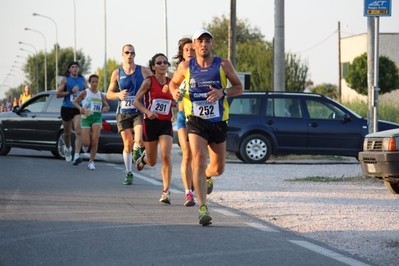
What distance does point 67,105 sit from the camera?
1997cm

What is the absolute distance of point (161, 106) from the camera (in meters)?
12.3

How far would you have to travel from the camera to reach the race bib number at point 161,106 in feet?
40.2

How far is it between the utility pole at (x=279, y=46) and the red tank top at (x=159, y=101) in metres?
13.7

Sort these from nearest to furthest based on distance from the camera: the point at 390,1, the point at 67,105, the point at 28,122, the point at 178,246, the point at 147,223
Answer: the point at 178,246
the point at 147,223
the point at 390,1
the point at 67,105
the point at 28,122

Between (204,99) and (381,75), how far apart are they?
64943 millimetres

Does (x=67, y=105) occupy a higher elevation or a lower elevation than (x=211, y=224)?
higher

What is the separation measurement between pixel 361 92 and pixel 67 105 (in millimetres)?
55713

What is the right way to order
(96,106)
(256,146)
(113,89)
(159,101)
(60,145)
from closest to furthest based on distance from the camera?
(159,101), (113,89), (96,106), (256,146), (60,145)

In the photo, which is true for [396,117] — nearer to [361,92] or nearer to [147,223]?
[147,223]

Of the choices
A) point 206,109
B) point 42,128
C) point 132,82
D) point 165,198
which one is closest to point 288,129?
point 42,128

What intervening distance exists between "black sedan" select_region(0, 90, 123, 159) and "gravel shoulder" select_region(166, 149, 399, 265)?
1820 mm

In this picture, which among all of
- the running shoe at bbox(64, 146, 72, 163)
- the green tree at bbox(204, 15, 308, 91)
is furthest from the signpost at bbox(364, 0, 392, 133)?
the green tree at bbox(204, 15, 308, 91)

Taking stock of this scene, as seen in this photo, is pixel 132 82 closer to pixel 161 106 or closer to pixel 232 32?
pixel 161 106

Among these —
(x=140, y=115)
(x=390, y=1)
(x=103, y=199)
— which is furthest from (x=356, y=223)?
(x=390, y=1)
